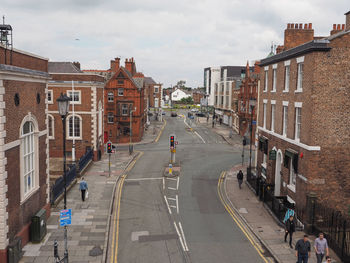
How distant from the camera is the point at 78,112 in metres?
38.8

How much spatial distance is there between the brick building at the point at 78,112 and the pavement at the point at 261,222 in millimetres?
16599

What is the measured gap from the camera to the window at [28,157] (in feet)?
54.8

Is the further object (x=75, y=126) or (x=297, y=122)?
(x=75, y=126)

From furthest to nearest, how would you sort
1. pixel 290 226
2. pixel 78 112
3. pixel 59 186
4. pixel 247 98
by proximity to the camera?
1. pixel 247 98
2. pixel 78 112
3. pixel 59 186
4. pixel 290 226

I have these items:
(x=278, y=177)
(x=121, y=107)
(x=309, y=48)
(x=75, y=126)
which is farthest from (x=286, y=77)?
(x=121, y=107)

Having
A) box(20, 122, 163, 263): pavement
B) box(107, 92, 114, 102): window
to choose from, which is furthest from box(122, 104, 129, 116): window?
box(20, 122, 163, 263): pavement

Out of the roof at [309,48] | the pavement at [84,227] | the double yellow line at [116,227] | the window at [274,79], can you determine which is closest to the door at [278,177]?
the window at [274,79]

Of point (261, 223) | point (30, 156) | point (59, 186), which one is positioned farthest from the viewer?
point (59, 186)

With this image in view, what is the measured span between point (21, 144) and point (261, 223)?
14000 mm

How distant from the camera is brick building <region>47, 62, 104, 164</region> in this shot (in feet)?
124

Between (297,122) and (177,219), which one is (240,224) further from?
(297,122)

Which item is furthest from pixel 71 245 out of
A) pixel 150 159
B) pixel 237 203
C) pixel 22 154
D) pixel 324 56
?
pixel 150 159

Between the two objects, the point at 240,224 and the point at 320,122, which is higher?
the point at 320,122

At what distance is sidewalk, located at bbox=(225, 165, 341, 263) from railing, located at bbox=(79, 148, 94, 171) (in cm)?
1341
